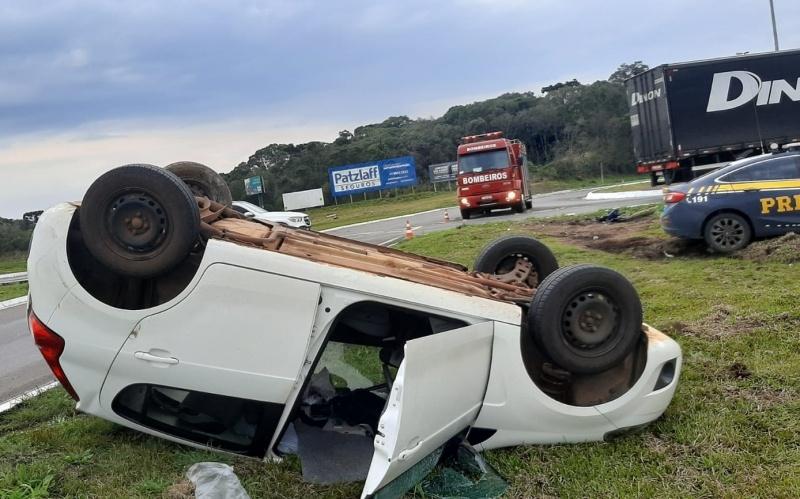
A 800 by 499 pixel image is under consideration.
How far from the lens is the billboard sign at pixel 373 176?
50.9 m

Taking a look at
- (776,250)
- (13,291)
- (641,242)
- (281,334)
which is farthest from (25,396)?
(13,291)

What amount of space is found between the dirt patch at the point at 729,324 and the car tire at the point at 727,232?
13.2 ft

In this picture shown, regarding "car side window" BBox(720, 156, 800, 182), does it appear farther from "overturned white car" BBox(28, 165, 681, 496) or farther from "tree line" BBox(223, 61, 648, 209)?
"tree line" BBox(223, 61, 648, 209)

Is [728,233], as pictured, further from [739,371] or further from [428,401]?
[428,401]

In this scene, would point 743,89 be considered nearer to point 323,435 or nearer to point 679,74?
point 679,74

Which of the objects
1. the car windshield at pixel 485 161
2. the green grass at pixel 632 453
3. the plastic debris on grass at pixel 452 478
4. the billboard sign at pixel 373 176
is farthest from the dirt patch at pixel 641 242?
the billboard sign at pixel 373 176

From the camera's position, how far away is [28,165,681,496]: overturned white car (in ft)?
10.5

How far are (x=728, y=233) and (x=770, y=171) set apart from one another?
986mm

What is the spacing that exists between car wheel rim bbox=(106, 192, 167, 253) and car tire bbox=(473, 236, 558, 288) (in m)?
2.47

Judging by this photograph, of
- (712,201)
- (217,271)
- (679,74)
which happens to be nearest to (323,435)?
(217,271)

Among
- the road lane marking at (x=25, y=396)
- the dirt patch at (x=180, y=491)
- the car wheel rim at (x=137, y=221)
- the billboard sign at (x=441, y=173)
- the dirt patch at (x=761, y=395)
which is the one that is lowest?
the dirt patch at (x=761, y=395)

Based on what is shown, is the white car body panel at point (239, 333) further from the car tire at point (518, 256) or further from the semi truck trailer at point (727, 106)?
the semi truck trailer at point (727, 106)

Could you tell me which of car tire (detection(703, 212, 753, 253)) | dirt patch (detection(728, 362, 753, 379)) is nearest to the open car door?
dirt patch (detection(728, 362, 753, 379))

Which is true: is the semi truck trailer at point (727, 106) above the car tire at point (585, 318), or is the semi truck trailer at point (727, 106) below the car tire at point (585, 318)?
above
